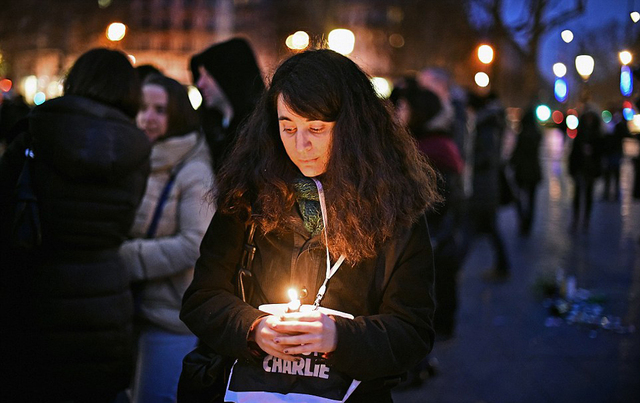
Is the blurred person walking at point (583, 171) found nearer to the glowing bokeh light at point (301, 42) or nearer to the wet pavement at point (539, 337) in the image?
the wet pavement at point (539, 337)

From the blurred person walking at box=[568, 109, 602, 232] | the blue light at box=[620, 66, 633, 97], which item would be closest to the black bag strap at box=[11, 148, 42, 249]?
the blue light at box=[620, 66, 633, 97]

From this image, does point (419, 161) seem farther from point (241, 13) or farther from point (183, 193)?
point (241, 13)

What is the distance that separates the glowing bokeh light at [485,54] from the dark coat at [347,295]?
43.5 ft

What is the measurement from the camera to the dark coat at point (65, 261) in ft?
10.00

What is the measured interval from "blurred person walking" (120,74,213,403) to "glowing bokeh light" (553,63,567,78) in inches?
650

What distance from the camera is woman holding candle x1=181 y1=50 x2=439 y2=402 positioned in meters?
2.23

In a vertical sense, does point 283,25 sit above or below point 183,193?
above

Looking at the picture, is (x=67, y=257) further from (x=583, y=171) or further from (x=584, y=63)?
(x=583, y=171)

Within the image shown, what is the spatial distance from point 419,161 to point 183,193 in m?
1.65

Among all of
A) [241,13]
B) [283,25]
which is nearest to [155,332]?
[283,25]

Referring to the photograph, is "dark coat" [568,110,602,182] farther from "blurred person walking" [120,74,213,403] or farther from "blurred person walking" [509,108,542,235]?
"blurred person walking" [120,74,213,403]

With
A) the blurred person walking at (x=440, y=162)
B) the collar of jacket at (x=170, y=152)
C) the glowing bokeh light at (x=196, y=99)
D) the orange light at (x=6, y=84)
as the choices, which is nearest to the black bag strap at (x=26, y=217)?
the collar of jacket at (x=170, y=152)

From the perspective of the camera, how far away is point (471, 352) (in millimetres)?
6371

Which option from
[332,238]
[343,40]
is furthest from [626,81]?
[343,40]
